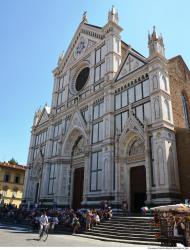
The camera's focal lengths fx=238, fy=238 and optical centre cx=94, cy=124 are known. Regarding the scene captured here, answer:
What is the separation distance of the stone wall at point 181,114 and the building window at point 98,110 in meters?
7.18

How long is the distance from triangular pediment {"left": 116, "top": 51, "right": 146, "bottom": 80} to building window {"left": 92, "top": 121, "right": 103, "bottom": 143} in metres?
5.02

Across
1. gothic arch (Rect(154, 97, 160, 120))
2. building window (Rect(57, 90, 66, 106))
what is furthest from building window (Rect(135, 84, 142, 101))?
building window (Rect(57, 90, 66, 106))

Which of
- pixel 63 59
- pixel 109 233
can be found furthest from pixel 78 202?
pixel 63 59

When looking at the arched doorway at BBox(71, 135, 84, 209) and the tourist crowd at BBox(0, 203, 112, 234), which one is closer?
the tourist crowd at BBox(0, 203, 112, 234)

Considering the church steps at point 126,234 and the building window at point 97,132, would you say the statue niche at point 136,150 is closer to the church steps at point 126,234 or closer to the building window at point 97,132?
the building window at point 97,132

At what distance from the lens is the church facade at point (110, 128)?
17.6 meters

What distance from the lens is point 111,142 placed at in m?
21.2

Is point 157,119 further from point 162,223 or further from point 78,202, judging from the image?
point 78,202

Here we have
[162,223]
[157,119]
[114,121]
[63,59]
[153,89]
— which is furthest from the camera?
[63,59]

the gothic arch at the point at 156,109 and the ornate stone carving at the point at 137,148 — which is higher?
the gothic arch at the point at 156,109

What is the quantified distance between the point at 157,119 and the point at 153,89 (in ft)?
8.76

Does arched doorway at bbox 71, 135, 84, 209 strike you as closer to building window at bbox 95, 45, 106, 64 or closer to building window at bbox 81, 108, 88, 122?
building window at bbox 81, 108, 88, 122

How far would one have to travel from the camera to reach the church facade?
17594mm

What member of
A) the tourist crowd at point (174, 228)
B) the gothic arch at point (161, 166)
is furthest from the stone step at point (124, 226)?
the gothic arch at point (161, 166)
